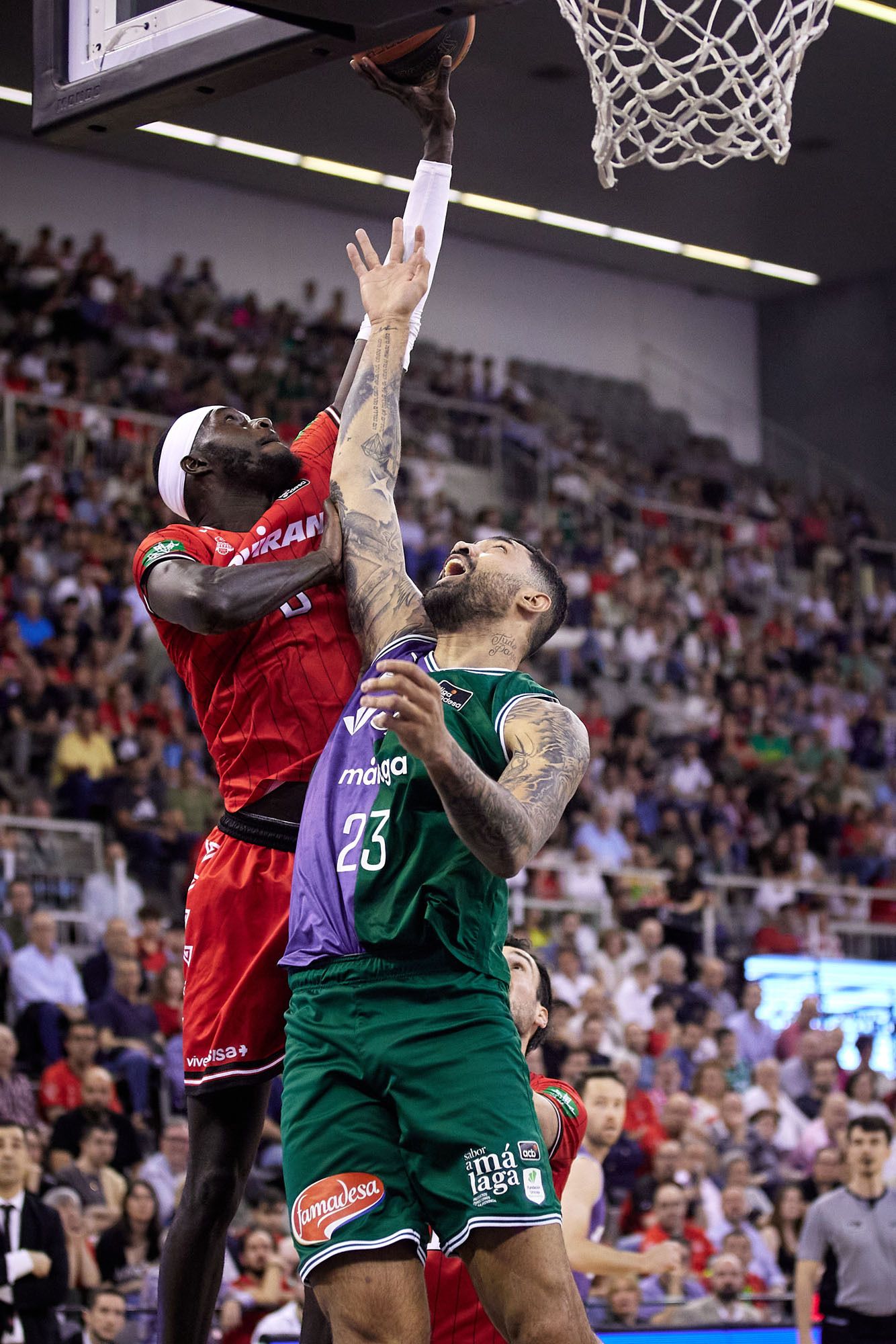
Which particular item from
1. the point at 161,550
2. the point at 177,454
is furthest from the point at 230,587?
the point at 177,454

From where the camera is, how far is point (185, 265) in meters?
20.5

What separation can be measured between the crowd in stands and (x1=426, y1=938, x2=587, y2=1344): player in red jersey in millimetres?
3851

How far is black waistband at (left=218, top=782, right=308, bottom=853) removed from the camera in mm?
4234

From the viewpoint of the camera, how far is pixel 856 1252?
27.7 feet

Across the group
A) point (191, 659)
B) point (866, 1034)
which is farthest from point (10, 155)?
point (191, 659)

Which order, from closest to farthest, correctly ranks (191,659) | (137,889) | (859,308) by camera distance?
1. (191,659)
2. (137,889)
3. (859,308)

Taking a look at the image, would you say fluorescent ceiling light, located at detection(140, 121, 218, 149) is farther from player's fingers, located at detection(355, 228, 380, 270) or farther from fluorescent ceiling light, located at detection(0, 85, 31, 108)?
player's fingers, located at detection(355, 228, 380, 270)

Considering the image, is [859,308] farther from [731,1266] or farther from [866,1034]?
[731,1266]

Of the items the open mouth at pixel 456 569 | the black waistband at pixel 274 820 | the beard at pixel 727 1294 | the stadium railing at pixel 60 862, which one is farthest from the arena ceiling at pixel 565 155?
the open mouth at pixel 456 569

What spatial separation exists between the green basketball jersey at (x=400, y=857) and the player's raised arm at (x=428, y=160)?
1.19m

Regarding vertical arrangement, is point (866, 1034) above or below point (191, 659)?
below

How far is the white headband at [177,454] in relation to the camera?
4551 millimetres

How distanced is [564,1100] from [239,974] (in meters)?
0.97

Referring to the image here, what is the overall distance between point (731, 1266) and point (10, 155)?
14.6 meters
